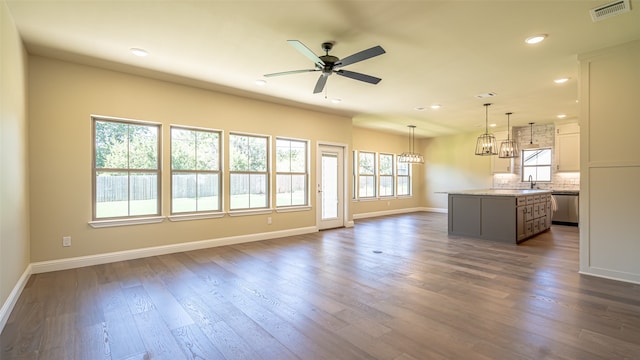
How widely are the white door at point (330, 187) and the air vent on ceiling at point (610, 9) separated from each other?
197 inches

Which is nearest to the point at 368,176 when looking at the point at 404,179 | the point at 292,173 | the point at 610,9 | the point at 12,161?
the point at 404,179

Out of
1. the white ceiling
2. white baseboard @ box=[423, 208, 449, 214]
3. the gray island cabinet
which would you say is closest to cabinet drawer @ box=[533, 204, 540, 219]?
the gray island cabinet

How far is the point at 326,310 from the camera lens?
9.14 ft

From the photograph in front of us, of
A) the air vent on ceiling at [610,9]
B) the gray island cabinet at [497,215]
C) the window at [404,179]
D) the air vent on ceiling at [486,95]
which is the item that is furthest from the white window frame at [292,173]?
the air vent on ceiling at [610,9]

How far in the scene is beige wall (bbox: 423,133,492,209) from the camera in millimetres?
9844

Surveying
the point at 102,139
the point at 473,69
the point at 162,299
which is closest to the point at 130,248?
the point at 102,139

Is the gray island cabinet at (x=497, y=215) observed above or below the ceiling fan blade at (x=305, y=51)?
below

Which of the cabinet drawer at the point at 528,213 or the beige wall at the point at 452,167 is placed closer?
the cabinet drawer at the point at 528,213

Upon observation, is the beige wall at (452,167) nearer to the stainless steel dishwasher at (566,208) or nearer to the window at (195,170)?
the stainless steel dishwasher at (566,208)

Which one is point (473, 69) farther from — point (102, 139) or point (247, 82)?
point (102, 139)

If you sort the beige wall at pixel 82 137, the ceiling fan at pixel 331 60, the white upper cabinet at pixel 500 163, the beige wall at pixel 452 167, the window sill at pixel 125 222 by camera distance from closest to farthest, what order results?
the ceiling fan at pixel 331 60, the beige wall at pixel 82 137, the window sill at pixel 125 222, the white upper cabinet at pixel 500 163, the beige wall at pixel 452 167

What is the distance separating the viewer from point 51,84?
13.1 ft

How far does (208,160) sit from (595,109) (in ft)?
18.6

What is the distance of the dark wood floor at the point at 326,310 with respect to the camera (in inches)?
85.3
